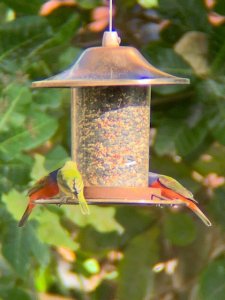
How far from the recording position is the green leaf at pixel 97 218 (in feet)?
12.9

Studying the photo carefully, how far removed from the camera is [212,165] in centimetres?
414

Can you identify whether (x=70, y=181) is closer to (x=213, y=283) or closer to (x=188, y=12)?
(x=188, y=12)

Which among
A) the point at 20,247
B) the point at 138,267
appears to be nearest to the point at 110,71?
the point at 20,247

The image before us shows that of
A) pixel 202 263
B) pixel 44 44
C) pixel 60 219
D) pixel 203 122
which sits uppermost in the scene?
pixel 44 44

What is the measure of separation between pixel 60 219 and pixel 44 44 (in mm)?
765

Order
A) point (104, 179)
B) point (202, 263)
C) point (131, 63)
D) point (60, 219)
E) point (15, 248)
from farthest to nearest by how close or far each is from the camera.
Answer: point (202, 263) → point (60, 219) → point (15, 248) → point (104, 179) → point (131, 63)

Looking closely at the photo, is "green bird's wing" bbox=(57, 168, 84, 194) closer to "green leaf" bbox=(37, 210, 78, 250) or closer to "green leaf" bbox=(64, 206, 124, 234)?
"green leaf" bbox=(37, 210, 78, 250)

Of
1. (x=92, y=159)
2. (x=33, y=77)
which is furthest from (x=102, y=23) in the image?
(x=92, y=159)

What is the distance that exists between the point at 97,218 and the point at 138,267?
1.50 ft

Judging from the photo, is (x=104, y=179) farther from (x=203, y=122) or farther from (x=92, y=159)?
(x=203, y=122)

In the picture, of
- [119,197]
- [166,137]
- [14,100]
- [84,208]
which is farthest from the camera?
[166,137]

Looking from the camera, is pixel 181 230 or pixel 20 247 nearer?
pixel 20 247

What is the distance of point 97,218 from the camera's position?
4.01 meters

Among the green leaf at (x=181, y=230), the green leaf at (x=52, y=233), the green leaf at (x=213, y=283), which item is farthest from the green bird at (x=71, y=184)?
the green leaf at (x=181, y=230)
